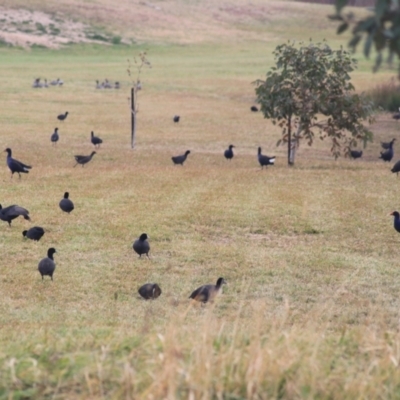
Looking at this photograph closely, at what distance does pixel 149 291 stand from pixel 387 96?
4461 cm

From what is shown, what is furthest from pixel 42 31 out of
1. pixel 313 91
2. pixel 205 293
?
pixel 205 293

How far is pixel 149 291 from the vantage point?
1507 cm

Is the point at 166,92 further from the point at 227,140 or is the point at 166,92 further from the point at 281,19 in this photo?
the point at 281,19

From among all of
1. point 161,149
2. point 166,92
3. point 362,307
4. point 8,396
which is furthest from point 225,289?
point 166,92

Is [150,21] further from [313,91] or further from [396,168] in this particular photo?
[396,168]

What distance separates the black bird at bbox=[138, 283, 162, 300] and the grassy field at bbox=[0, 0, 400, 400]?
158mm

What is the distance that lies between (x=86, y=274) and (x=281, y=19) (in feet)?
471

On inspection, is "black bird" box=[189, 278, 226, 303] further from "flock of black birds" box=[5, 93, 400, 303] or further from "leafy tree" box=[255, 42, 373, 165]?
"leafy tree" box=[255, 42, 373, 165]

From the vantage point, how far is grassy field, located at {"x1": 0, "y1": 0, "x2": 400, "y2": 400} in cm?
783

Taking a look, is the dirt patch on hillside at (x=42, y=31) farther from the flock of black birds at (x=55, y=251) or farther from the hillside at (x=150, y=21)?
the flock of black birds at (x=55, y=251)

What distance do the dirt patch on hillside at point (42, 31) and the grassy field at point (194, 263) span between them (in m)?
47.0

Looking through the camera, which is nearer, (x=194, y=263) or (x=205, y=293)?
(x=205, y=293)

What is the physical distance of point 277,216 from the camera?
2373 centimetres

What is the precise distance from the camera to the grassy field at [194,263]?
7.83m
